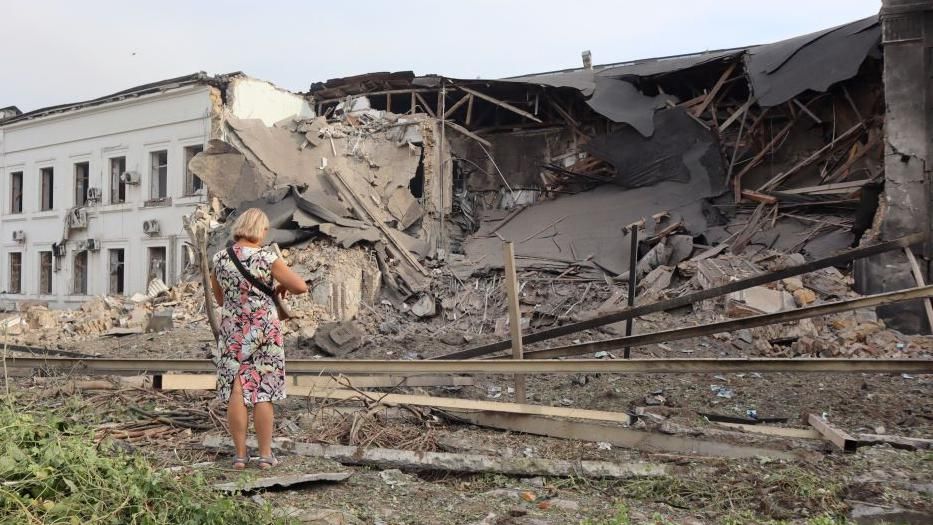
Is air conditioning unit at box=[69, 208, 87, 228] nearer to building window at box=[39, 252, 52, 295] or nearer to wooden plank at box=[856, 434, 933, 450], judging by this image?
building window at box=[39, 252, 52, 295]

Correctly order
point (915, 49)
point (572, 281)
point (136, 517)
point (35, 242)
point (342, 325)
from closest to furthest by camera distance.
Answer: point (136, 517) < point (915, 49) < point (342, 325) < point (572, 281) < point (35, 242)

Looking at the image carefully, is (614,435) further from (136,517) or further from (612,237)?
(612,237)

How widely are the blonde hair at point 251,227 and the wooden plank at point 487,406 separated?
1.56 m

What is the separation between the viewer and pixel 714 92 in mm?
14398

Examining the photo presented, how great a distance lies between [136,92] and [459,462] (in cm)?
2274

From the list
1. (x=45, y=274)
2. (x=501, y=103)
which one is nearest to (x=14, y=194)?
(x=45, y=274)

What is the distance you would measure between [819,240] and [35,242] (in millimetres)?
26713

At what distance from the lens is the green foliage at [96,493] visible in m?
2.67

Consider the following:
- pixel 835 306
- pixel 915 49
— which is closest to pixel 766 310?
pixel 915 49

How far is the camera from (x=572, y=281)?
42.8 ft

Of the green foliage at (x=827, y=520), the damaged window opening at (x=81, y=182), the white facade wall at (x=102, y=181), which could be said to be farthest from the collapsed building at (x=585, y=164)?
the damaged window opening at (x=81, y=182)

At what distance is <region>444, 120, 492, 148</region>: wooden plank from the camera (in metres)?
17.1

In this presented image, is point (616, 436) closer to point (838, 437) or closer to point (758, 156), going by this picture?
point (838, 437)

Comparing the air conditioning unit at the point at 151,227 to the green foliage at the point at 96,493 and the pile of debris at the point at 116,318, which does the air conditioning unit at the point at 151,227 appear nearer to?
the pile of debris at the point at 116,318
